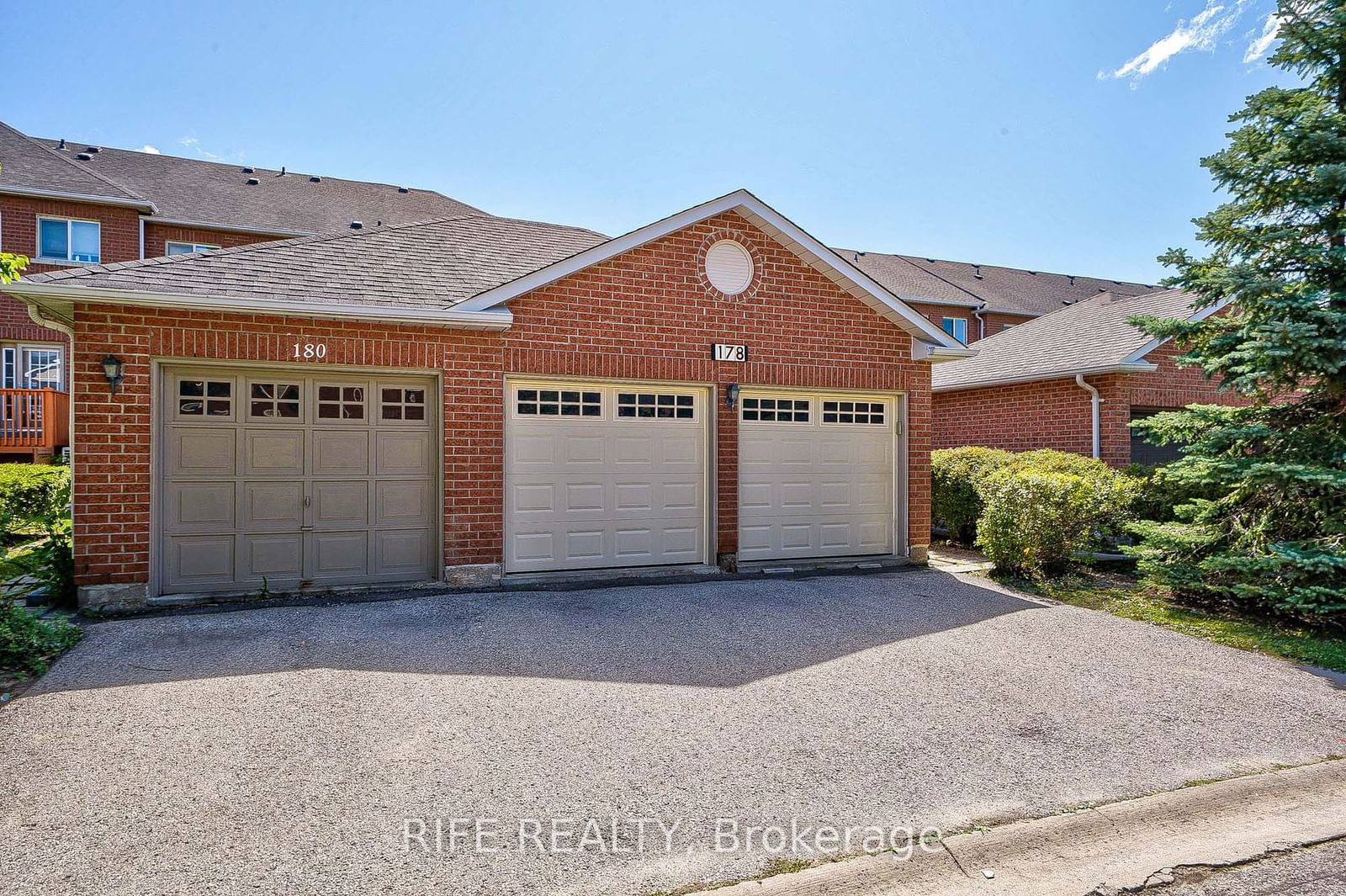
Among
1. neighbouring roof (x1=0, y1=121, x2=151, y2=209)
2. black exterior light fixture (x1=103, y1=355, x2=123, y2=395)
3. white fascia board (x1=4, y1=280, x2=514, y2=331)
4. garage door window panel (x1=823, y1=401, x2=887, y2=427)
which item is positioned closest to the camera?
white fascia board (x1=4, y1=280, x2=514, y2=331)

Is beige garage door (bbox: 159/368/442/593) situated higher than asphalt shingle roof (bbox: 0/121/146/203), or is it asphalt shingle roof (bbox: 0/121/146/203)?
asphalt shingle roof (bbox: 0/121/146/203)

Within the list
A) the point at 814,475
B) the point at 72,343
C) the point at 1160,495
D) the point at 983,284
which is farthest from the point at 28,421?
the point at 983,284

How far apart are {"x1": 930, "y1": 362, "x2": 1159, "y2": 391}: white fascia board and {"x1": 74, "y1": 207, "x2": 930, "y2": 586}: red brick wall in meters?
3.18

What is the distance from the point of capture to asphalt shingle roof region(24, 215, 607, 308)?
23.2 ft

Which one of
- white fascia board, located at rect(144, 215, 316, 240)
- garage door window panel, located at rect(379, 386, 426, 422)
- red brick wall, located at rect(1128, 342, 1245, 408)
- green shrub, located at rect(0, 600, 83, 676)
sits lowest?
green shrub, located at rect(0, 600, 83, 676)

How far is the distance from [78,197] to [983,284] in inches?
1170

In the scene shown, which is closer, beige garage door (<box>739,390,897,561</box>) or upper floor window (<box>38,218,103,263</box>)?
beige garage door (<box>739,390,897,561</box>)

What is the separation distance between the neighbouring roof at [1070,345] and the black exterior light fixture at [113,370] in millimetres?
12350

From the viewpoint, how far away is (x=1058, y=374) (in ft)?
42.4

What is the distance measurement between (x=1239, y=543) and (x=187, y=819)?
8609mm

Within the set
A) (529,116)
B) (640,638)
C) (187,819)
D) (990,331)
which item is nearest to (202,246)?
(529,116)

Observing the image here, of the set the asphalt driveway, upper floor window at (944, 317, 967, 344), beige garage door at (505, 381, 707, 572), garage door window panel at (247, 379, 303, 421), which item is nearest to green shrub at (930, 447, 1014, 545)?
the asphalt driveway

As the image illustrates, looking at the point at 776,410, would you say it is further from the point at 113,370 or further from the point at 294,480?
the point at 113,370

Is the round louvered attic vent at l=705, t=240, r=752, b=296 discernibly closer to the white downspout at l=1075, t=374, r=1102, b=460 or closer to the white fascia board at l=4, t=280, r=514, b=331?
the white fascia board at l=4, t=280, r=514, b=331
